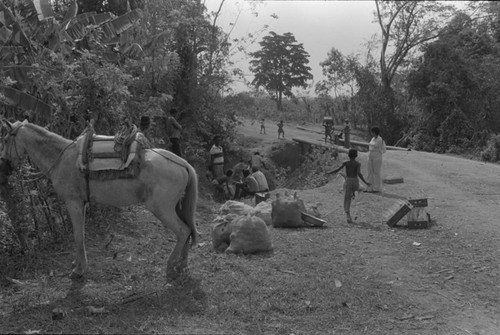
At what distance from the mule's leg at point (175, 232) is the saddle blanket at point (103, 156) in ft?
2.07

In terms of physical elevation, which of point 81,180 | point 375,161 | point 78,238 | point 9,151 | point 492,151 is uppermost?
point 9,151

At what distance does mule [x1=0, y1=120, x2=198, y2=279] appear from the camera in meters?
5.42

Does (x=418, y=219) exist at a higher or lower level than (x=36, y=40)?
lower

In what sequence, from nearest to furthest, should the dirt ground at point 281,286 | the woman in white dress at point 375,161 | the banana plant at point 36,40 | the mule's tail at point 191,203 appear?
the dirt ground at point 281,286, the mule's tail at point 191,203, the banana plant at point 36,40, the woman in white dress at point 375,161

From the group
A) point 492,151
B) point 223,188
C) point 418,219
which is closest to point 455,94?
point 492,151

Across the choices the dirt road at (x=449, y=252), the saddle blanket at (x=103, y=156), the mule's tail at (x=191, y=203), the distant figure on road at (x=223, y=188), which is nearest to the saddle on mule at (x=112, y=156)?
the saddle blanket at (x=103, y=156)

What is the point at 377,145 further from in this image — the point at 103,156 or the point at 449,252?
the point at 103,156

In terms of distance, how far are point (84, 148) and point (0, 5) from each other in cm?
347

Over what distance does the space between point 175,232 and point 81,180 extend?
1.26 m

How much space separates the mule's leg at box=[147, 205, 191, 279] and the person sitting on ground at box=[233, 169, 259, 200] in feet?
21.1

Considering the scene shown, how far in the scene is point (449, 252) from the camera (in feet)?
23.8

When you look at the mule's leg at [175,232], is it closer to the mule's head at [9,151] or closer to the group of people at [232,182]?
the mule's head at [9,151]

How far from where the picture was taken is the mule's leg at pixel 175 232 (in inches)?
216

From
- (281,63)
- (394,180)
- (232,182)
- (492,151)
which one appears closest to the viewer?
(232,182)
